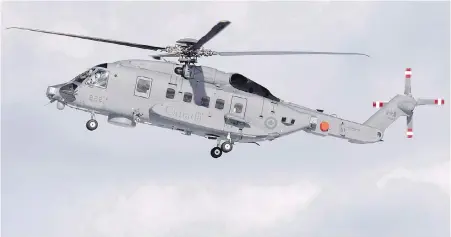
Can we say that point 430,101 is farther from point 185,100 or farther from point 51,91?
point 51,91

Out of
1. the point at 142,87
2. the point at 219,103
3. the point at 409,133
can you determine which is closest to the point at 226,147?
the point at 219,103

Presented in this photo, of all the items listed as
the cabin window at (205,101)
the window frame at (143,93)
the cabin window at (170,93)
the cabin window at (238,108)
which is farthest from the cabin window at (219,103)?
the window frame at (143,93)

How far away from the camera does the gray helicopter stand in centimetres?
3111

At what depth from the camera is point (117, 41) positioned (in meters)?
30.4

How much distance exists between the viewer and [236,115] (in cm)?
3209

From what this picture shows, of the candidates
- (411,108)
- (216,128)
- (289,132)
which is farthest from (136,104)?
(411,108)

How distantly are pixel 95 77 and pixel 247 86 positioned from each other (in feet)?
18.5

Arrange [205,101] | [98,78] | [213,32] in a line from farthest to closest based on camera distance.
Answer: [205,101] → [98,78] → [213,32]

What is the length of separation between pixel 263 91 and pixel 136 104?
16.1 feet

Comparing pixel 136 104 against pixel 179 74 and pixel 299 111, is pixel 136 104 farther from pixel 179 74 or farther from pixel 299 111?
pixel 299 111

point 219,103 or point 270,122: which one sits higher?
point 219,103

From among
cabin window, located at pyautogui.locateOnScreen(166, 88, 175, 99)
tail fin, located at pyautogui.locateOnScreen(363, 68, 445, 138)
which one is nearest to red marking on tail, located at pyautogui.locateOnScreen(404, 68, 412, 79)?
tail fin, located at pyautogui.locateOnScreen(363, 68, 445, 138)

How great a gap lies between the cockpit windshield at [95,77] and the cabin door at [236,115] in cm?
470

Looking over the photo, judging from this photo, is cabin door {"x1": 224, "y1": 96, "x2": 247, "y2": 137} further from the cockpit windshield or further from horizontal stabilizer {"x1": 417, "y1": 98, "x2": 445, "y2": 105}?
horizontal stabilizer {"x1": 417, "y1": 98, "x2": 445, "y2": 105}
